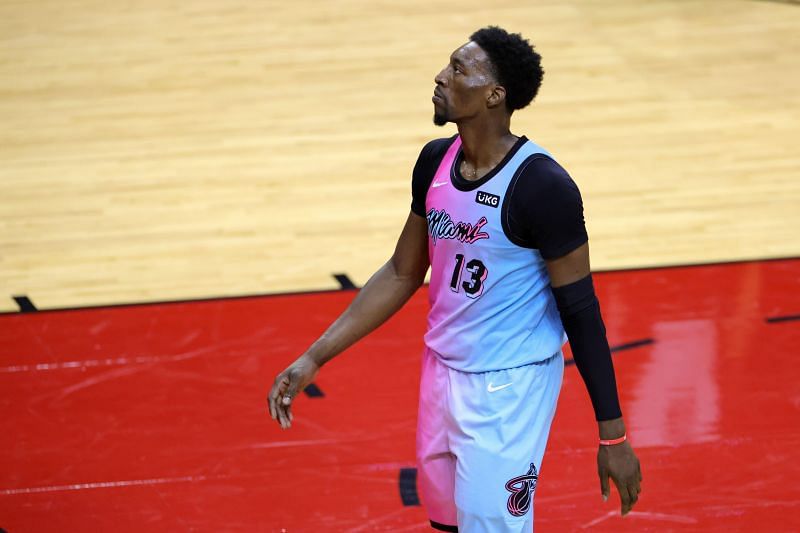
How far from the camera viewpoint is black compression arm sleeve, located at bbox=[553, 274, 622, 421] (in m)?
2.74

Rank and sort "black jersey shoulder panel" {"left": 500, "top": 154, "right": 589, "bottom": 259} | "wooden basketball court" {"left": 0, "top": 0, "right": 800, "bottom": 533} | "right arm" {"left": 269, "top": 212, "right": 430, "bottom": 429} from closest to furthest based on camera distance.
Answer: "black jersey shoulder panel" {"left": 500, "top": 154, "right": 589, "bottom": 259} < "right arm" {"left": 269, "top": 212, "right": 430, "bottom": 429} < "wooden basketball court" {"left": 0, "top": 0, "right": 800, "bottom": 533}

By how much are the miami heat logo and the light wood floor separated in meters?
3.16

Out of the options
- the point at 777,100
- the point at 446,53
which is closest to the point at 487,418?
the point at 777,100

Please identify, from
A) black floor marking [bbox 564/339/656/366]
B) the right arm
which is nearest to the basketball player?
the right arm

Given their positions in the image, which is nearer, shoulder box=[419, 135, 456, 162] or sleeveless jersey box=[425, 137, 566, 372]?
sleeveless jersey box=[425, 137, 566, 372]

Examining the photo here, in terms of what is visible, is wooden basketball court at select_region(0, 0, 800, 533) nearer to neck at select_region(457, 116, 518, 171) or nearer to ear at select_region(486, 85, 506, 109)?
neck at select_region(457, 116, 518, 171)

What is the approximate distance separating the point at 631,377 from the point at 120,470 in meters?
2.01

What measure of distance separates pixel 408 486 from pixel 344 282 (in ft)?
6.06

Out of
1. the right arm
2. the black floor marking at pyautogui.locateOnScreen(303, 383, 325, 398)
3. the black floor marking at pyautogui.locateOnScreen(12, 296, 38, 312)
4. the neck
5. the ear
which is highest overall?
the ear

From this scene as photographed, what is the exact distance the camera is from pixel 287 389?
3.02 m

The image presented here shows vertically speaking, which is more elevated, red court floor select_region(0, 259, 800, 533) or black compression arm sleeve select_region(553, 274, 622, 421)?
black compression arm sleeve select_region(553, 274, 622, 421)

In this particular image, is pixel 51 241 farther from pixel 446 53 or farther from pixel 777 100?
pixel 777 100

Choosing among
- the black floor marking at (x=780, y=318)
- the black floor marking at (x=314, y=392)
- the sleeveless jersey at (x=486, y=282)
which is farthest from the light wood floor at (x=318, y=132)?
the sleeveless jersey at (x=486, y=282)

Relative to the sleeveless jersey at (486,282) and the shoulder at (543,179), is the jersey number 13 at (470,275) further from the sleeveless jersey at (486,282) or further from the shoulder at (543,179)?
the shoulder at (543,179)
